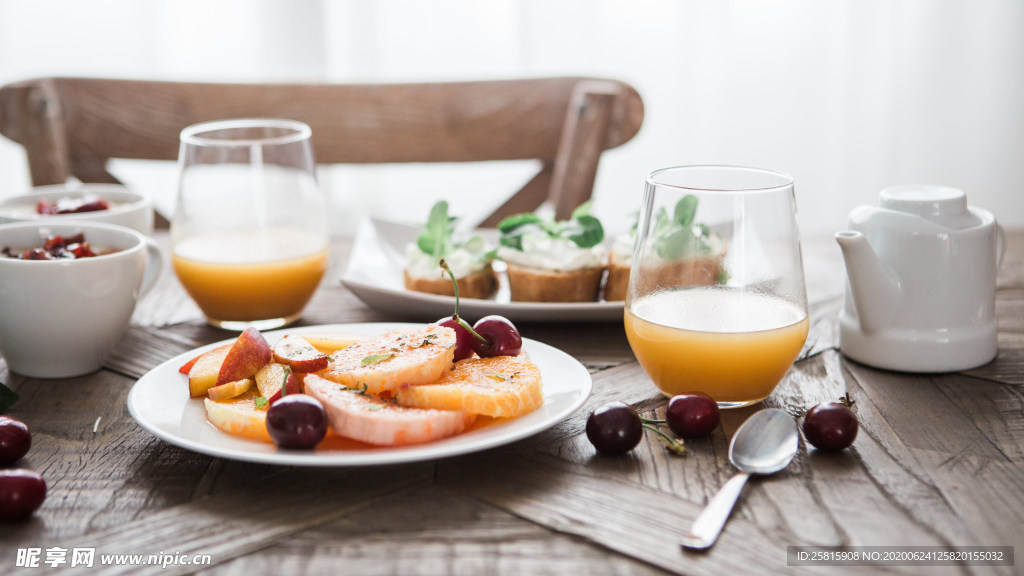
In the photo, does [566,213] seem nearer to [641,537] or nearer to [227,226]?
[227,226]

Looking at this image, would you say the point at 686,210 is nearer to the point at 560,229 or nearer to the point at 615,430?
the point at 615,430

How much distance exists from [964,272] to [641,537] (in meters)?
→ 0.56

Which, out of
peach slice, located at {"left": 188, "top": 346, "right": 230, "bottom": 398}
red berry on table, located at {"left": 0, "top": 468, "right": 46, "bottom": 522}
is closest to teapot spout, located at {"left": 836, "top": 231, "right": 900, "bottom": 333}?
peach slice, located at {"left": 188, "top": 346, "right": 230, "bottom": 398}

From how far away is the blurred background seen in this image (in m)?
2.60

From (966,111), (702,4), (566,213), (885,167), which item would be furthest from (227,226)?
(966,111)

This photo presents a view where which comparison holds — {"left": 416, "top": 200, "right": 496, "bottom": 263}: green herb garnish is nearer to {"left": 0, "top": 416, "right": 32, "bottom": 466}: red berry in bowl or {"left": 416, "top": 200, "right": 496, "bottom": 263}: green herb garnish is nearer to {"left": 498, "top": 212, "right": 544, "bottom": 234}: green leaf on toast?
{"left": 498, "top": 212, "right": 544, "bottom": 234}: green leaf on toast

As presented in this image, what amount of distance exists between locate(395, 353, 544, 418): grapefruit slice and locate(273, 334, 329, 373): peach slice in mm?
118

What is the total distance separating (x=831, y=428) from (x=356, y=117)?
1.45m

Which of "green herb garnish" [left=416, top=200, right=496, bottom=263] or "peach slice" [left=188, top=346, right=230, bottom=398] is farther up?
"green herb garnish" [left=416, top=200, right=496, bottom=263]

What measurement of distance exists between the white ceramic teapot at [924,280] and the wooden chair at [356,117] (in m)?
0.95

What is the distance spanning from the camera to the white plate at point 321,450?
2.09ft

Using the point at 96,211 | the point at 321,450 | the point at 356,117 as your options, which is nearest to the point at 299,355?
the point at 321,450

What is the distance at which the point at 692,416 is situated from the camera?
75 cm

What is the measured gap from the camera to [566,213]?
172cm
